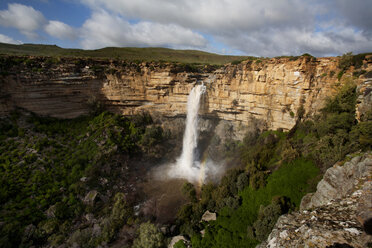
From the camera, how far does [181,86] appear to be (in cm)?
2862

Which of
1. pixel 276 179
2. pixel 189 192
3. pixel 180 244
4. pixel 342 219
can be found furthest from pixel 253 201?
pixel 342 219

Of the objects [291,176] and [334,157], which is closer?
[334,157]

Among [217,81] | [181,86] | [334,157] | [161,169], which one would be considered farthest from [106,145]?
[334,157]

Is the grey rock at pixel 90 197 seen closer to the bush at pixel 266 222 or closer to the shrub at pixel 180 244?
A: the shrub at pixel 180 244

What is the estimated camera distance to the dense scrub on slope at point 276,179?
13305mm

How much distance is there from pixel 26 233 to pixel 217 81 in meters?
28.5

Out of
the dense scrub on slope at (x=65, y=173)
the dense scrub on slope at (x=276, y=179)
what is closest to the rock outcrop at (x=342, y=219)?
the dense scrub on slope at (x=276, y=179)

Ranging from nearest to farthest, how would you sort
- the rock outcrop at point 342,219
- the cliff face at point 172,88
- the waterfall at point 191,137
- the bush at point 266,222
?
1. the rock outcrop at point 342,219
2. the bush at point 266,222
3. the cliff face at point 172,88
4. the waterfall at point 191,137

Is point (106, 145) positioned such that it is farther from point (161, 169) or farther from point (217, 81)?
point (217, 81)

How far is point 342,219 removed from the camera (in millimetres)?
7004

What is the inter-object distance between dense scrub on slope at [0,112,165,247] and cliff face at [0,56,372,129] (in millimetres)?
2979

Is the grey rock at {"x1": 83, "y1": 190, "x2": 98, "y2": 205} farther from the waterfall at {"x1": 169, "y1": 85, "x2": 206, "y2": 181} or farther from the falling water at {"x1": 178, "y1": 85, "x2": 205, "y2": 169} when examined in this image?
the falling water at {"x1": 178, "y1": 85, "x2": 205, "y2": 169}

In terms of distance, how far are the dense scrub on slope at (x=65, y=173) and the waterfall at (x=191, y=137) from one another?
4.30 metres

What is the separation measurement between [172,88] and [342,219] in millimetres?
25859
